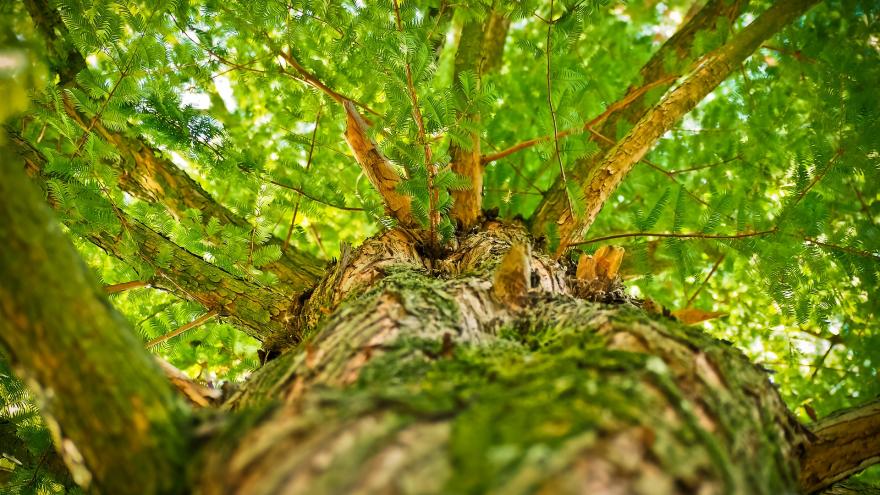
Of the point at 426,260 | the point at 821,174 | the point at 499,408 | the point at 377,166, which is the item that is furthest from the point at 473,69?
the point at 499,408

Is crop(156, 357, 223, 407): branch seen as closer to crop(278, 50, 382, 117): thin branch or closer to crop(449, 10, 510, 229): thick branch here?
crop(449, 10, 510, 229): thick branch

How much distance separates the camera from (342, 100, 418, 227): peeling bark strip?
8.24 feet

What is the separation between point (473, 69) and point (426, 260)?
5.34 feet

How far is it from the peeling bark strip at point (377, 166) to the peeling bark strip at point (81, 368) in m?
1.65

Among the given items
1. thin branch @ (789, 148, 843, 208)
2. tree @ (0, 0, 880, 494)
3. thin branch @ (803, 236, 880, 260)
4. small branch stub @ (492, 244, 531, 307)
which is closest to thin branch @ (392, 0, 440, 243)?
Answer: tree @ (0, 0, 880, 494)

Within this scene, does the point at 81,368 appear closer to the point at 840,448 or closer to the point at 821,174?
the point at 840,448

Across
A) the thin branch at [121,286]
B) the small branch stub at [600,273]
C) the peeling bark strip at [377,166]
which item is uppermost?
the peeling bark strip at [377,166]

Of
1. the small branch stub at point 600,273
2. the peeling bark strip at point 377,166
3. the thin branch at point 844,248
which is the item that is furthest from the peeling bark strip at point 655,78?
the thin branch at point 844,248

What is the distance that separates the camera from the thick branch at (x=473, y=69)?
307cm

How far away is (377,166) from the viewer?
2568 millimetres

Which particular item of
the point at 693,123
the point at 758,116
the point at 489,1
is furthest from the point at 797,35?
the point at 489,1

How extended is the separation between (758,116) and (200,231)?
132 inches

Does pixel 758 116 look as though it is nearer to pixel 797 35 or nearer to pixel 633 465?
pixel 797 35

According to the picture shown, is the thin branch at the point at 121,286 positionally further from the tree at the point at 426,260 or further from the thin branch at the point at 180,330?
the thin branch at the point at 180,330
